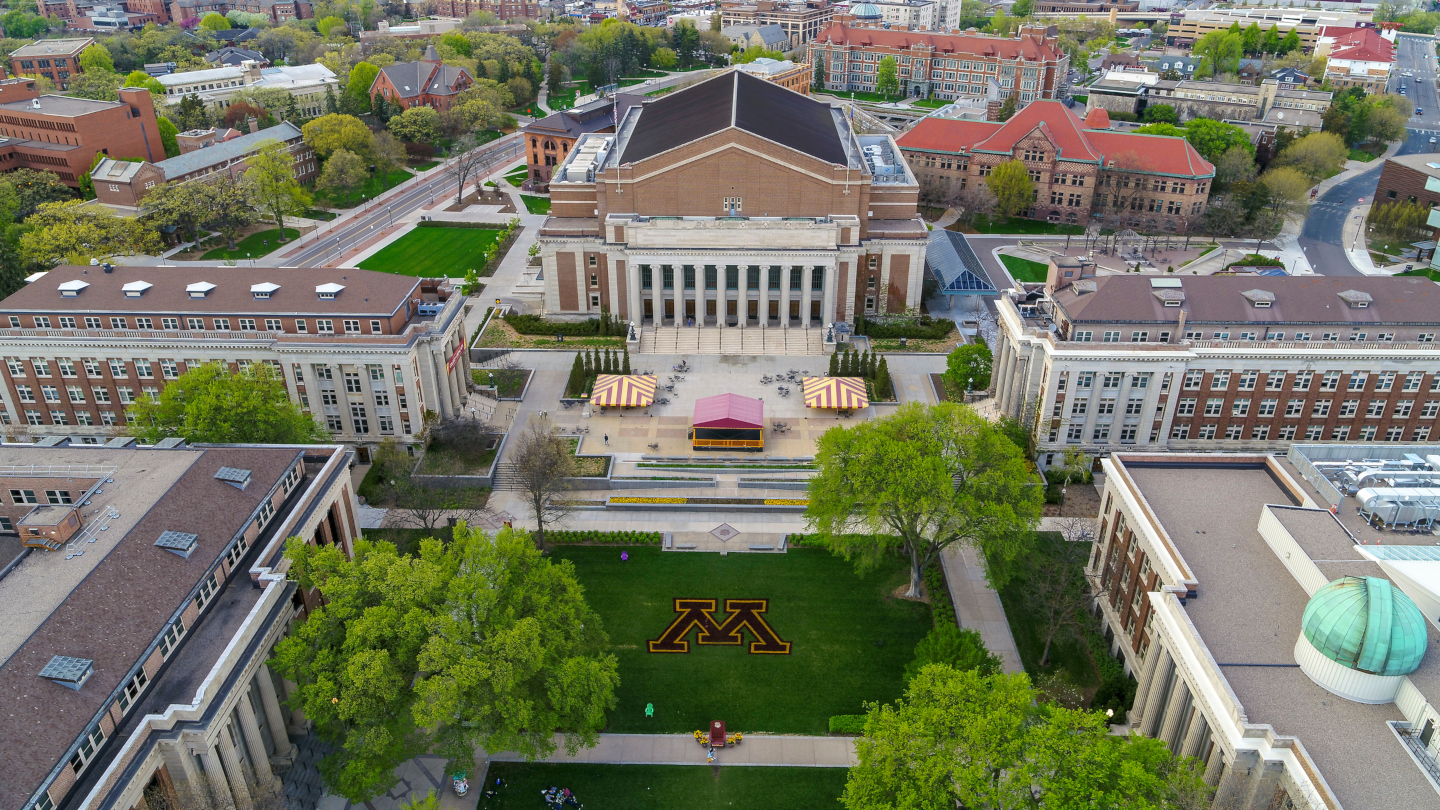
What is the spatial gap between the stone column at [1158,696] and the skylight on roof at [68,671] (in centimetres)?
5252

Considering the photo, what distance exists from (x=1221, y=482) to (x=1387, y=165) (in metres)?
115

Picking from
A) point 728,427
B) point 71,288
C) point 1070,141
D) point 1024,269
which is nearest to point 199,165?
point 71,288

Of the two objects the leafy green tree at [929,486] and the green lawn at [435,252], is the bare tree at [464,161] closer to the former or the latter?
the green lawn at [435,252]

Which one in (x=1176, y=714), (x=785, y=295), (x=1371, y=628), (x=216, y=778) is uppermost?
(x=1371, y=628)

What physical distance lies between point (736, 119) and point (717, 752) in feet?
249

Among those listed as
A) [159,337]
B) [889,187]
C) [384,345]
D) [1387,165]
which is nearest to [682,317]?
[889,187]

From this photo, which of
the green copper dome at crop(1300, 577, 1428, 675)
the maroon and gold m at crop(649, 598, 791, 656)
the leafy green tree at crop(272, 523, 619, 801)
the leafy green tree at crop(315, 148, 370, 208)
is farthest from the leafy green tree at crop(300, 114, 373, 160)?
the green copper dome at crop(1300, 577, 1428, 675)

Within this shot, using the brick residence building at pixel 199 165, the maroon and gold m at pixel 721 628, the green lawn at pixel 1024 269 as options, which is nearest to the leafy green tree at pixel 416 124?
the brick residence building at pixel 199 165

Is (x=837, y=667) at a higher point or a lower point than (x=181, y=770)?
lower

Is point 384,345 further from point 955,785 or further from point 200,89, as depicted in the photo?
point 200,89

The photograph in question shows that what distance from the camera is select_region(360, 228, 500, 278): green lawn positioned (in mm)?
129875

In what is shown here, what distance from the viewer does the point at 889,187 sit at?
113375 mm

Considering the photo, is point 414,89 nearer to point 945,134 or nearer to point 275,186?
point 275,186

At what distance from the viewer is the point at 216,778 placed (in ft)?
146
